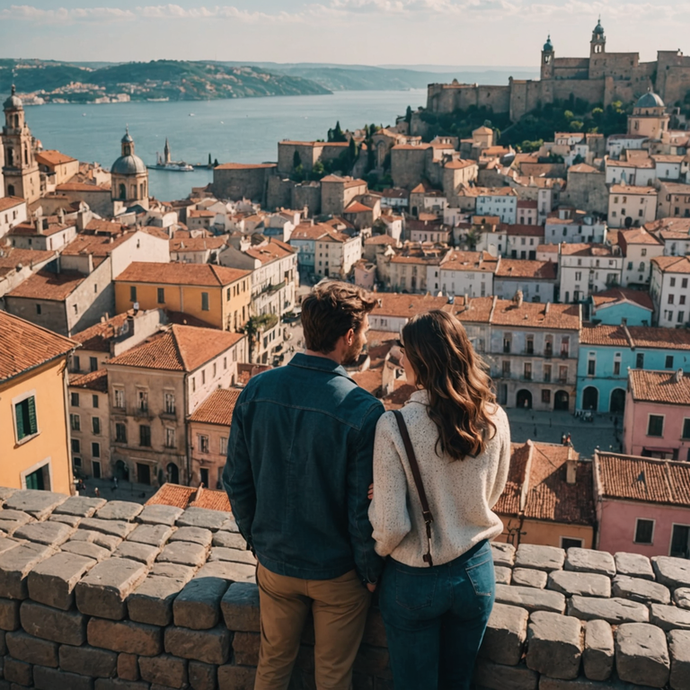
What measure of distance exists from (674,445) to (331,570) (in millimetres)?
21324

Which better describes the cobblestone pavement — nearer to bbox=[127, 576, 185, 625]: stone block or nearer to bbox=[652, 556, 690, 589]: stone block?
bbox=[652, 556, 690, 589]: stone block

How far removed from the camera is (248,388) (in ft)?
13.1

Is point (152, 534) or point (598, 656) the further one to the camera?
point (152, 534)

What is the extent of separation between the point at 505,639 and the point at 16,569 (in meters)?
2.60

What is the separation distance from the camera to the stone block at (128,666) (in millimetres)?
4578

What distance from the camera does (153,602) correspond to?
14.6 ft

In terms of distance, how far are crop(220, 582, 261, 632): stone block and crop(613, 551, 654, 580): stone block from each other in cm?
187

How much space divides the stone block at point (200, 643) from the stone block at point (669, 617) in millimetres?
2066

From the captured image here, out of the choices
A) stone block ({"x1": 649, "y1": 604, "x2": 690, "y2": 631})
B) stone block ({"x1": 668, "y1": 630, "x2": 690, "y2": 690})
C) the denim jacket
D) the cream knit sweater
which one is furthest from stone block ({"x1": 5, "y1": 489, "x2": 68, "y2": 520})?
stone block ({"x1": 668, "y1": 630, "x2": 690, "y2": 690})

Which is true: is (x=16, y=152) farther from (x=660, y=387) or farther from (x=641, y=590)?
(x=641, y=590)

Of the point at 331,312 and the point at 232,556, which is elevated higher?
the point at 331,312

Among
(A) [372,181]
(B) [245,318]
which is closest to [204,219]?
(A) [372,181]

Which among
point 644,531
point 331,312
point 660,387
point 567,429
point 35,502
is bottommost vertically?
point 567,429

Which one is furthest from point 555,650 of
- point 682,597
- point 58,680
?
point 58,680
